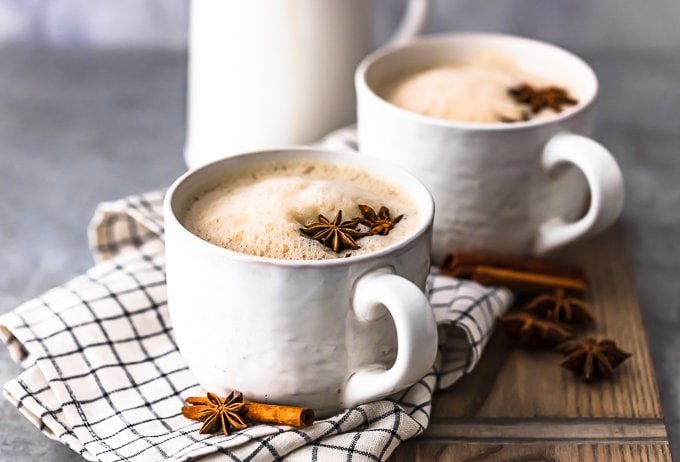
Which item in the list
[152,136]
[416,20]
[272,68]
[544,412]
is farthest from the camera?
[152,136]

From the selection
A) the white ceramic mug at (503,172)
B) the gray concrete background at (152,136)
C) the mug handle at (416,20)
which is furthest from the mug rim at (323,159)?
the mug handle at (416,20)

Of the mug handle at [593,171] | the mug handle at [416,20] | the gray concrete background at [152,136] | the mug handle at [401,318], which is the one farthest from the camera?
the mug handle at [416,20]

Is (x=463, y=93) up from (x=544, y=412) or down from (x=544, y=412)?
up

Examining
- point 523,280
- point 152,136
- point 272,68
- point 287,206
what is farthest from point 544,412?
point 152,136

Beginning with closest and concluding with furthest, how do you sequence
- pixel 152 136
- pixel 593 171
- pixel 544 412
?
pixel 544 412 → pixel 593 171 → pixel 152 136

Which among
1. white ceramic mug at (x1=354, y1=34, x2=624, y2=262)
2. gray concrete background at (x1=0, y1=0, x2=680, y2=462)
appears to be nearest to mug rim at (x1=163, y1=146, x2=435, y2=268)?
white ceramic mug at (x1=354, y1=34, x2=624, y2=262)

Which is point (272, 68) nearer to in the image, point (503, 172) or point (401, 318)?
point (503, 172)

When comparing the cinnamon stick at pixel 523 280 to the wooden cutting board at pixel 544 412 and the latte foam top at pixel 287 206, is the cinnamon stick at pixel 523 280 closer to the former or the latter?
the wooden cutting board at pixel 544 412
